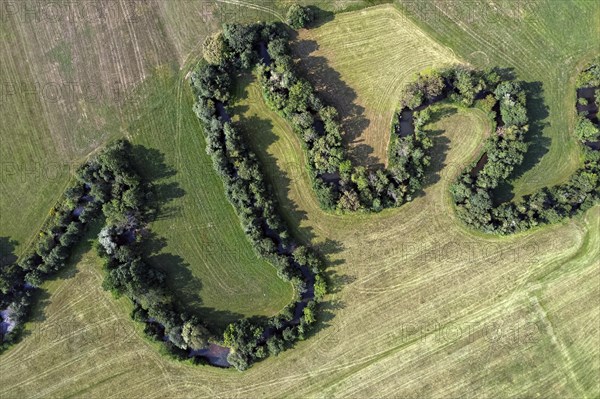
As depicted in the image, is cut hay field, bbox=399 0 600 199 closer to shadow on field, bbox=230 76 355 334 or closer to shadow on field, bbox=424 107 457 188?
shadow on field, bbox=424 107 457 188

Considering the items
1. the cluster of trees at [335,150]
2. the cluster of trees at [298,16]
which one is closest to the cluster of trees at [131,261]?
the cluster of trees at [335,150]

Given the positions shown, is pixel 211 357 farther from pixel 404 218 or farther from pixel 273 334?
pixel 404 218

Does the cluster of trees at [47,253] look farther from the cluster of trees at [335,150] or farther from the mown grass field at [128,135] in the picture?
the cluster of trees at [335,150]

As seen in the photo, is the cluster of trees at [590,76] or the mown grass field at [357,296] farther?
the cluster of trees at [590,76]

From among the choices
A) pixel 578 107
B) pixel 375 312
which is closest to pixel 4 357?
pixel 375 312

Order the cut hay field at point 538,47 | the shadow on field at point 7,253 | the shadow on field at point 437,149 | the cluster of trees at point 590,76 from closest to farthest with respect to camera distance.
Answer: the shadow on field at point 7,253 → the cluster of trees at point 590,76 → the shadow on field at point 437,149 → the cut hay field at point 538,47

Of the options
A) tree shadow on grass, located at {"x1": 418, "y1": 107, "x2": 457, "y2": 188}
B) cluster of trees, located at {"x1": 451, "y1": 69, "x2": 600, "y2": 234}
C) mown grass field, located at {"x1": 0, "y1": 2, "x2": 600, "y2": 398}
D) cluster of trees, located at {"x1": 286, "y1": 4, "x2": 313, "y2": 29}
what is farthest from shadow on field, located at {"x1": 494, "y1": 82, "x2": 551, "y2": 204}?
cluster of trees, located at {"x1": 286, "y1": 4, "x2": 313, "y2": 29}
